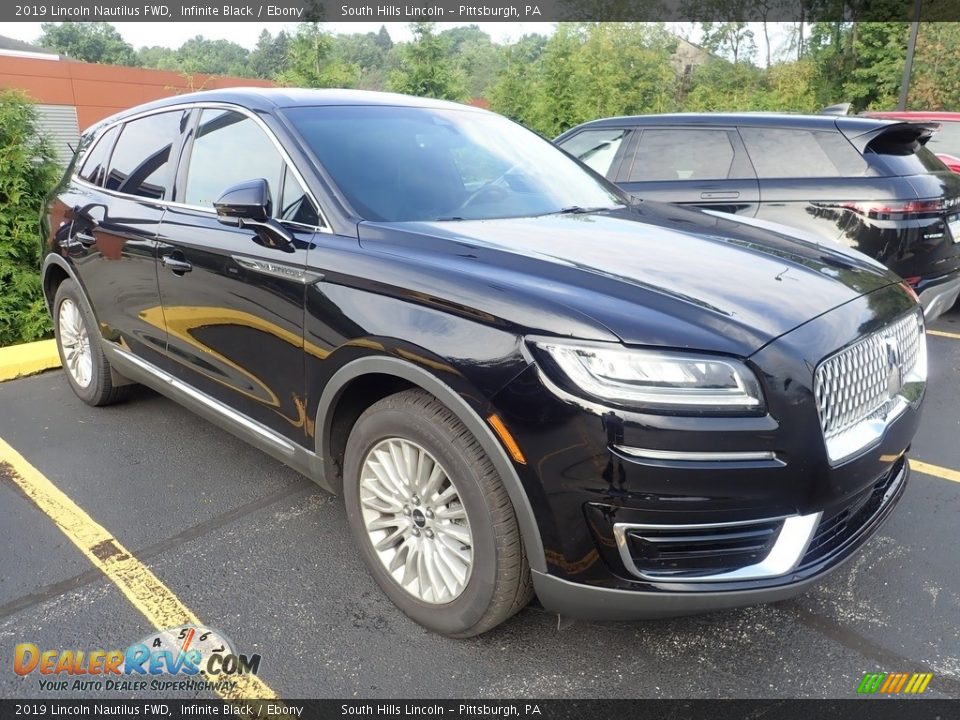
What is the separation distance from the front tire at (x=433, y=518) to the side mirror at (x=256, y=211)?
0.79m

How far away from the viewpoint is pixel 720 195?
18.6ft

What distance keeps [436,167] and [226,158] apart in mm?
972

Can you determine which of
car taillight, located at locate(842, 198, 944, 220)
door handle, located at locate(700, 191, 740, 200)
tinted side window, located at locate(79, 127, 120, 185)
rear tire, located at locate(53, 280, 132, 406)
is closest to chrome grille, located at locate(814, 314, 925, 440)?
car taillight, located at locate(842, 198, 944, 220)

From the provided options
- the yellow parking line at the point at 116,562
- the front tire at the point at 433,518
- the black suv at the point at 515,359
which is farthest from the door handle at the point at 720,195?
the yellow parking line at the point at 116,562

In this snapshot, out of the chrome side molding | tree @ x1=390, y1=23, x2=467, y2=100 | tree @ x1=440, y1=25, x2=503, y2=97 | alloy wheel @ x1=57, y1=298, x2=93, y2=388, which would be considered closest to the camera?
the chrome side molding

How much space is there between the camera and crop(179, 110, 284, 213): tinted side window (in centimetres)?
296

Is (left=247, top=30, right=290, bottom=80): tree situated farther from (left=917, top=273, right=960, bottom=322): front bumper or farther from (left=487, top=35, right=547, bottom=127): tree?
(left=917, top=273, right=960, bottom=322): front bumper

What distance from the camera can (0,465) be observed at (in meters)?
3.86

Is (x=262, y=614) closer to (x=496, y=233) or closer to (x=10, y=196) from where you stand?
(x=496, y=233)

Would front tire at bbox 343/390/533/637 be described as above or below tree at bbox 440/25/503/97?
below

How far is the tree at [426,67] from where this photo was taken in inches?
828

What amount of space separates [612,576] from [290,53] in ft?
76.2

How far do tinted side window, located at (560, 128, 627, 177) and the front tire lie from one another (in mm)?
4555

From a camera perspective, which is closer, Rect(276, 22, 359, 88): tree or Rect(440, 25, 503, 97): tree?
Rect(276, 22, 359, 88): tree
